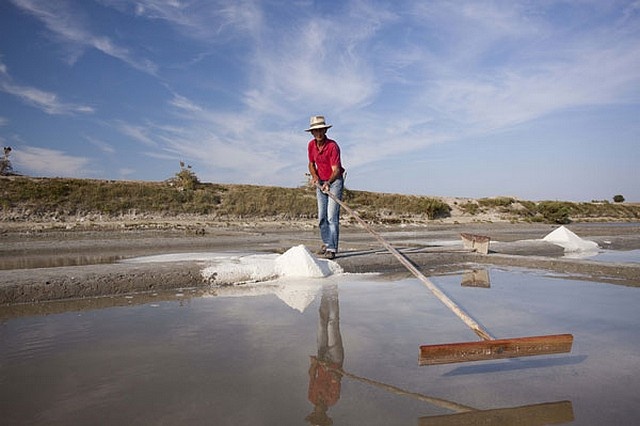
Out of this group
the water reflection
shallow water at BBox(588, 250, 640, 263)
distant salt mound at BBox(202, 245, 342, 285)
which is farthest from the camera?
shallow water at BBox(588, 250, 640, 263)

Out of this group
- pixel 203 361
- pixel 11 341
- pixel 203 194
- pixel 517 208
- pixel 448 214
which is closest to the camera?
pixel 203 361

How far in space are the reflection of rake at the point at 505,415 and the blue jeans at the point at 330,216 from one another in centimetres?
394

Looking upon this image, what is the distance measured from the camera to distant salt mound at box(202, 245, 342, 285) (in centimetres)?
457

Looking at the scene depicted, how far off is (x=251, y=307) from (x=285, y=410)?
1.81m

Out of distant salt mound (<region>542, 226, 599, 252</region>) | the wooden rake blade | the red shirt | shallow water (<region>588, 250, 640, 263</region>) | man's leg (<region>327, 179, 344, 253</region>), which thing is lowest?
shallow water (<region>588, 250, 640, 263</region>)

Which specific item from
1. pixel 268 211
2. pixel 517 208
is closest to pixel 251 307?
pixel 268 211

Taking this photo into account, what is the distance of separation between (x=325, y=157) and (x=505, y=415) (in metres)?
4.51

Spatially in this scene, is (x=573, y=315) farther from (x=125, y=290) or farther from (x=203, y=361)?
(x=125, y=290)

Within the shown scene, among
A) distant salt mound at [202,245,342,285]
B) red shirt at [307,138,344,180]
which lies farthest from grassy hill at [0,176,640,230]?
distant salt mound at [202,245,342,285]

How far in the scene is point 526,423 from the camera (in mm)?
1582

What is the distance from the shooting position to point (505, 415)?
1.64 metres

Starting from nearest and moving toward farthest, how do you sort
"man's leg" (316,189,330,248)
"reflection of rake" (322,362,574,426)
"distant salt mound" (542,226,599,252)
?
"reflection of rake" (322,362,574,426) → "man's leg" (316,189,330,248) → "distant salt mound" (542,226,599,252)

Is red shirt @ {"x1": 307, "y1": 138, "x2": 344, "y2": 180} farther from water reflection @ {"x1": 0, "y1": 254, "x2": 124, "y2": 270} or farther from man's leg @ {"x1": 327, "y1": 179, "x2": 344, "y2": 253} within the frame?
water reflection @ {"x1": 0, "y1": 254, "x2": 124, "y2": 270}

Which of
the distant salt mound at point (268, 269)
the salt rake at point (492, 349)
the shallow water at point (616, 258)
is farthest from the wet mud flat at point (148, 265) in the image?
the salt rake at point (492, 349)
